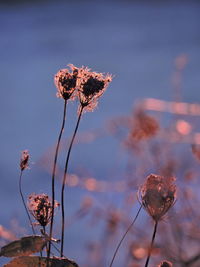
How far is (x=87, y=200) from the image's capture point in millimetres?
774

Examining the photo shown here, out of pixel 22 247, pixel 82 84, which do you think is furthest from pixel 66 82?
pixel 22 247

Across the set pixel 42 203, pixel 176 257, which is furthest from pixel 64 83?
pixel 176 257

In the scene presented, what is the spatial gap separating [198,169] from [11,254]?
1.35 feet

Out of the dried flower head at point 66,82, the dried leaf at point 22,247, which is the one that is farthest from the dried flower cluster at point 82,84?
the dried leaf at point 22,247

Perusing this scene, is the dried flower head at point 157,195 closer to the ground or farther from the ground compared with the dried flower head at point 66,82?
closer to the ground

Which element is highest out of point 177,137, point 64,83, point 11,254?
point 177,137

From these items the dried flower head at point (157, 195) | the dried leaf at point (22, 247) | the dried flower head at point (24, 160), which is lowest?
the dried leaf at point (22, 247)

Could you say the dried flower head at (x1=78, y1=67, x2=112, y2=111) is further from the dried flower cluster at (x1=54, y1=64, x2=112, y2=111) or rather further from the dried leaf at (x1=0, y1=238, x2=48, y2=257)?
the dried leaf at (x1=0, y1=238, x2=48, y2=257)

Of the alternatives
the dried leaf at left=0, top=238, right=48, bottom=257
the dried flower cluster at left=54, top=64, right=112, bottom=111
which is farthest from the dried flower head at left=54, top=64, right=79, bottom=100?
the dried leaf at left=0, top=238, right=48, bottom=257

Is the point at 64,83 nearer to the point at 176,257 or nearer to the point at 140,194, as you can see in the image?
the point at 140,194

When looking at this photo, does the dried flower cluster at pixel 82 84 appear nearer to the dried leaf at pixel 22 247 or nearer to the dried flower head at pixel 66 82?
the dried flower head at pixel 66 82

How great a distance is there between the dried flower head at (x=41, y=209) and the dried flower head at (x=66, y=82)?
0.26 feet

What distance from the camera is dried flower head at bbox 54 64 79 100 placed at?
45 centimetres

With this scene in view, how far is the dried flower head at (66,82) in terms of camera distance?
45cm
